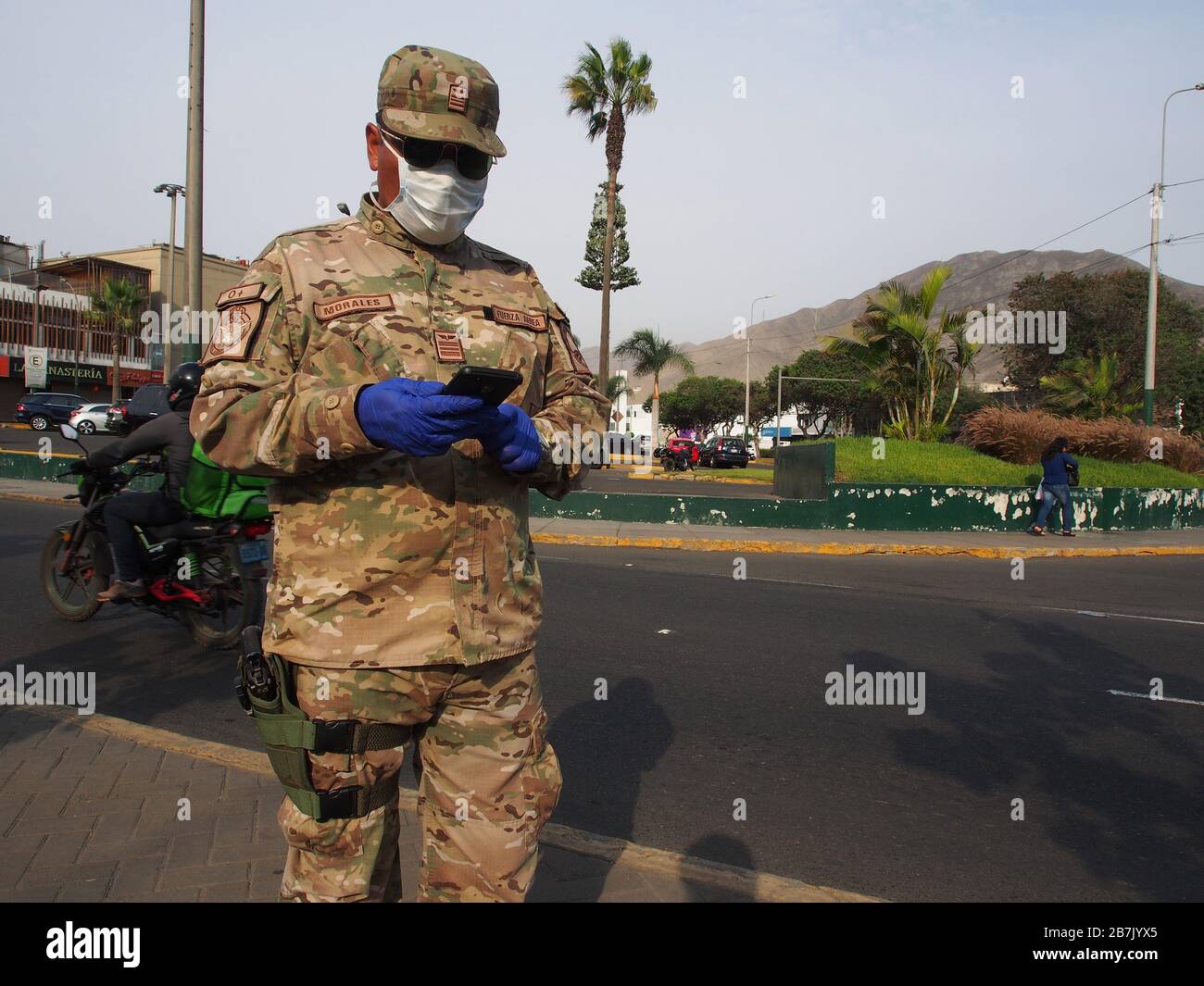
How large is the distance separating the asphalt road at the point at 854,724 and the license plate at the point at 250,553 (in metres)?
0.72

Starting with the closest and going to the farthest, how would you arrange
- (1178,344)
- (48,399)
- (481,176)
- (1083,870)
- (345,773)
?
(345,773) → (481,176) → (1083,870) → (48,399) → (1178,344)

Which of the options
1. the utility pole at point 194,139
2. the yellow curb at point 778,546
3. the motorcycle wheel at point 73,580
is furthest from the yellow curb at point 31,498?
the motorcycle wheel at point 73,580

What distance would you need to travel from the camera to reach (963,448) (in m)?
17.3

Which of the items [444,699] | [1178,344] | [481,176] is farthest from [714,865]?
[1178,344]

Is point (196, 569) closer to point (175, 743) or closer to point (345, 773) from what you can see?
point (175, 743)

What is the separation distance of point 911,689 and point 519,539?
13.8ft

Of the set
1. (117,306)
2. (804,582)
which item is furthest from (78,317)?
(804,582)

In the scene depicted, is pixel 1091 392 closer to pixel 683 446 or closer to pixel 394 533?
pixel 683 446

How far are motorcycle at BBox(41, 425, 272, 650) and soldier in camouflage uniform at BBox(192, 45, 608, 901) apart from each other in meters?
3.95

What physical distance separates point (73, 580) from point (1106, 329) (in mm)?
48116

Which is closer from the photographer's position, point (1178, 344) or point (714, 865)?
point (714, 865)

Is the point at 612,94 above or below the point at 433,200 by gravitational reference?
above

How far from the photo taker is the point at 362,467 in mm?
1880

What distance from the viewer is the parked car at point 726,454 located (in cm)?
A: 4062
